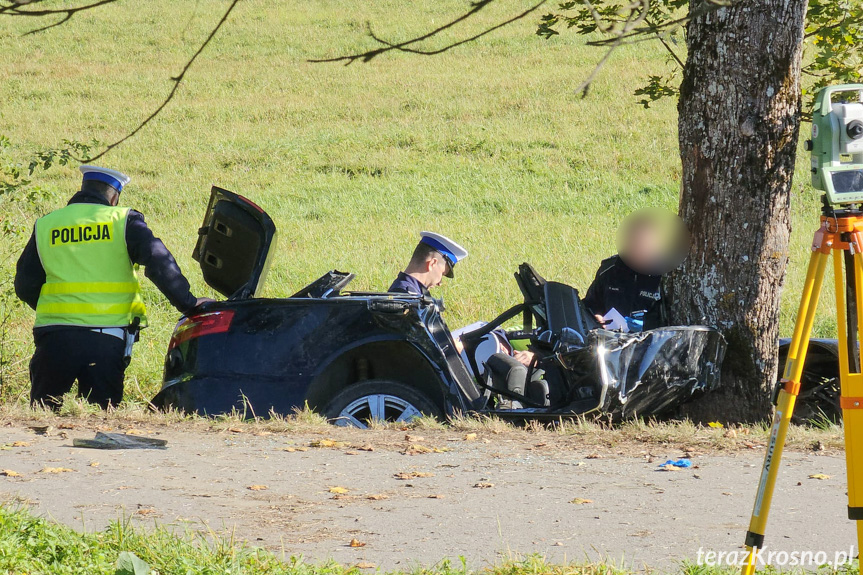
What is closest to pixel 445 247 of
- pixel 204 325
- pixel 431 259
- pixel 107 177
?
pixel 431 259

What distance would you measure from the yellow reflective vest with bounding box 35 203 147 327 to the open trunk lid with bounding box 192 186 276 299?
20.8 inches

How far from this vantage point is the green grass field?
1297 cm

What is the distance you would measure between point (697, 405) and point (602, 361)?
153 centimetres

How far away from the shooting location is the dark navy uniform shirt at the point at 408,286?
6430 millimetres

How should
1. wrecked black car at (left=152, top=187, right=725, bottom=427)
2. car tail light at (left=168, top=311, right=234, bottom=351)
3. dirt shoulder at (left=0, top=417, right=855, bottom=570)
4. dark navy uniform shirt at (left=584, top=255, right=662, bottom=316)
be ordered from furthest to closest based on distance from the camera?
dark navy uniform shirt at (left=584, top=255, right=662, bottom=316) → car tail light at (left=168, top=311, right=234, bottom=351) → wrecked black car at (left=152, top=187, right=725, bottom=427) → dirt shoulder at (left=0, top=417, right=855, bottom=570)

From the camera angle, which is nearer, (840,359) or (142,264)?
(840,359)

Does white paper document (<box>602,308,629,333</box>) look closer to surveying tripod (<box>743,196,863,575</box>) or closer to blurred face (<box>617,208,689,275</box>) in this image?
blurred face (<box>617,208,689,275</box>)

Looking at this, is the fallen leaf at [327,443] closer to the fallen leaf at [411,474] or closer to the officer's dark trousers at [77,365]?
the fallen leaf at [411,474]

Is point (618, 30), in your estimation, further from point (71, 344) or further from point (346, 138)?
point (346, 138)

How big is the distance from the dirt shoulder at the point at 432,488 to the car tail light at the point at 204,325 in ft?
1.74

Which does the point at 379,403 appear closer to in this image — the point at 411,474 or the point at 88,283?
the point at 411,474

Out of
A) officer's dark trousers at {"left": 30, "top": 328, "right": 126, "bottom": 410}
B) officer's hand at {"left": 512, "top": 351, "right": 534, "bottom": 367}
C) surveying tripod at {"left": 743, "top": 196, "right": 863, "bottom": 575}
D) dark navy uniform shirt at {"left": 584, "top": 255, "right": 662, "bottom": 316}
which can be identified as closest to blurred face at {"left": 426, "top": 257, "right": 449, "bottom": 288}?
officer's hand at {"left": 512, "top": 351, "right": 534, "bottom": 367}

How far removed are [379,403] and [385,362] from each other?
0.83ft

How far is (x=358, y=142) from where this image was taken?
24297 mm
